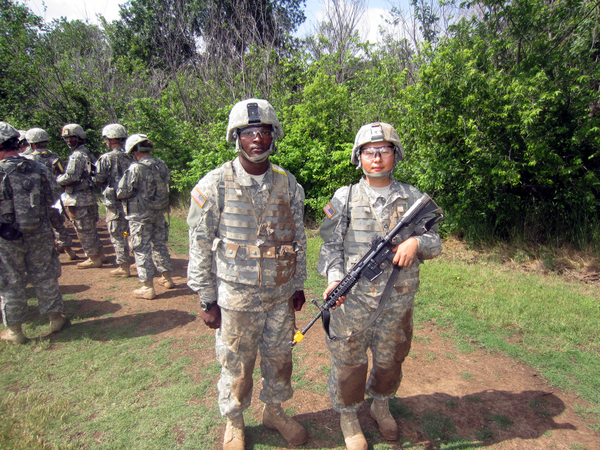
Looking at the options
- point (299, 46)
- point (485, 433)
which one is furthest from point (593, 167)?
point (299, 46)

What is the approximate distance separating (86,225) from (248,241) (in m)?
5.39

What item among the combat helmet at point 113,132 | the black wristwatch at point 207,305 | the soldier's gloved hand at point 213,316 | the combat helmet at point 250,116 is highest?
the combat helmet at point 113,132

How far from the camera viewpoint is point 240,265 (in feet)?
8.42

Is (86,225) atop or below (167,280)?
atop

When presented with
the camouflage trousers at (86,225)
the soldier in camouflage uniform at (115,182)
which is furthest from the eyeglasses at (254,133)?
the camouflage trousers at (86,225)

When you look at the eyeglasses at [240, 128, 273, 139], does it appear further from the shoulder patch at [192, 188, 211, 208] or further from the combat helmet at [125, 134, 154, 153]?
the combat helmet at [125, 134, 154, 153]

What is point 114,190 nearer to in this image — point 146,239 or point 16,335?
point 146,239

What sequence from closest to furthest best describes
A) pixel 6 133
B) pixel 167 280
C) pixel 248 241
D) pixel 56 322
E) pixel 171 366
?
1. pixel 248 241
2. pixel 171 366
3. pixel 6 133
4. pixel 56 322
5. pixel 167 280

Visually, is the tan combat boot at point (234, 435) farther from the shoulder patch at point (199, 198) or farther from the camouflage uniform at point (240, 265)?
the shoulder patch at point (199, 198)

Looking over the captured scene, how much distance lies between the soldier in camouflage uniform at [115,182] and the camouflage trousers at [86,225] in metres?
0.68

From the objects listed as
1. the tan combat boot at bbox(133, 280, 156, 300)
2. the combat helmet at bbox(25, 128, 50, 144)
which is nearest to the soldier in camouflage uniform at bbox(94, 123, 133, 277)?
the tan combat boot at bbox(133, 280, 156, 300)

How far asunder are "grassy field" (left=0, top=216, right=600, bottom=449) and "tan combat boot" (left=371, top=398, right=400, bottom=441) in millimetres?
608

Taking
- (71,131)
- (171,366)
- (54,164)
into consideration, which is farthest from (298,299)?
(54,164)

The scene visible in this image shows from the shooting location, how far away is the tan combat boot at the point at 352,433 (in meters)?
2.69
